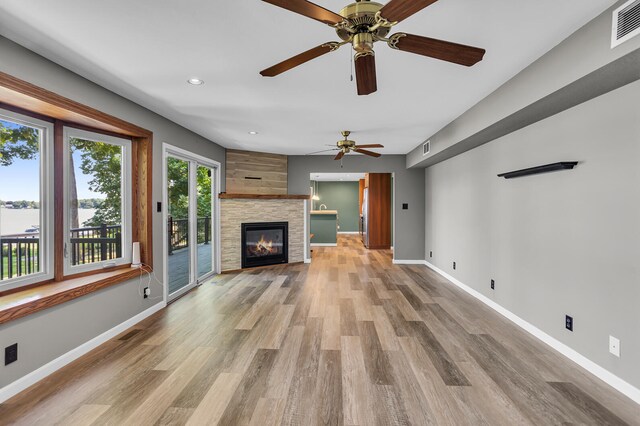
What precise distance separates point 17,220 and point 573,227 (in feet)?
15.1

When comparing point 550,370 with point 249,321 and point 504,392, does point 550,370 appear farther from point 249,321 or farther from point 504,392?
point 249,321

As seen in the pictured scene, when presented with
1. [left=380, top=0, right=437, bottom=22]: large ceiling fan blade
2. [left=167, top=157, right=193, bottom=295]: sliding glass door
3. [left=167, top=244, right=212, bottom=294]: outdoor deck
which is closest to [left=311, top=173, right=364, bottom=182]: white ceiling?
[left=167, top=244, right=212, bottom=294]: outdoor deck

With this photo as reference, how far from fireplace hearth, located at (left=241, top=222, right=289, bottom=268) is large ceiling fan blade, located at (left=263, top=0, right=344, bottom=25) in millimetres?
4808

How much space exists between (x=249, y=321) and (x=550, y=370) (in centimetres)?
277

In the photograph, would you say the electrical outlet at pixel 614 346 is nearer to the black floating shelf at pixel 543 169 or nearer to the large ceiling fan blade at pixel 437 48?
the black floating shelf at pixel 543 169

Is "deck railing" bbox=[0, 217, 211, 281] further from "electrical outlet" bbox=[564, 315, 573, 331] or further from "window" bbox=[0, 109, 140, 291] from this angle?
"electrical outlet" bbox=[564, 315, 573, 331]

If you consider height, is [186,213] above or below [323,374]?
above

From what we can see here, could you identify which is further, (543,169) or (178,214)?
(178,214)

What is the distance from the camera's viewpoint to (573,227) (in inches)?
93.5

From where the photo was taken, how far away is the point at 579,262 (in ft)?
7.61

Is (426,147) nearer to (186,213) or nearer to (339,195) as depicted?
(186,213)

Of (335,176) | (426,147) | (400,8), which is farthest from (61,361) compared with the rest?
(335,176)

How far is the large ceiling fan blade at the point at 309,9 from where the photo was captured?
3.88ft

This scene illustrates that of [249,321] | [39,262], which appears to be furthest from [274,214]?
[39,262]
